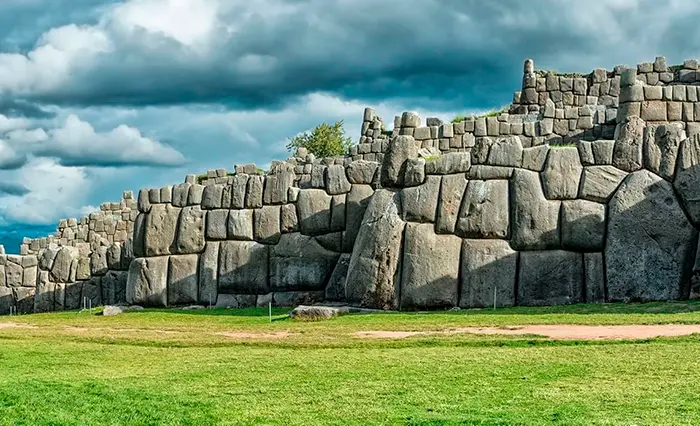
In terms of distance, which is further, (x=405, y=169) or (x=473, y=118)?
(x=473, y=118)

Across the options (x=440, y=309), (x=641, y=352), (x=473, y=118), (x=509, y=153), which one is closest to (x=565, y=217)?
(x=509, y=153)

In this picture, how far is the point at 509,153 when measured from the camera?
84.9 feet

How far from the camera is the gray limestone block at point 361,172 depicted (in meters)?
30.2

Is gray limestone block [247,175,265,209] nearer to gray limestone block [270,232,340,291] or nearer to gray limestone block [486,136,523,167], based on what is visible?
gray limestone block [270,232,340,291]

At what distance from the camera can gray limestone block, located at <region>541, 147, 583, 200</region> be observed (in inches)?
989

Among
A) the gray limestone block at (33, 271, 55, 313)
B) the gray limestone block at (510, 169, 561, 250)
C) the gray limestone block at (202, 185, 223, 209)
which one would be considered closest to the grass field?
the gray limestone block at (510, 169, 561, 250)

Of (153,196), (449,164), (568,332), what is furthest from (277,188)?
(568,332)

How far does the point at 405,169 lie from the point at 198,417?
15118 millimetres

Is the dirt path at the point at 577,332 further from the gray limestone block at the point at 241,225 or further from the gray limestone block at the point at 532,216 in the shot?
the gray limestone block at the point at 241,225

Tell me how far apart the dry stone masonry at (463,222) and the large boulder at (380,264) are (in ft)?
0.13

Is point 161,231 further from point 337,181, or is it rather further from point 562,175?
point 562,175

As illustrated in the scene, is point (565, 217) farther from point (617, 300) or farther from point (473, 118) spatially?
point (473, 118)

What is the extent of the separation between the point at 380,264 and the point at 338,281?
3.81m

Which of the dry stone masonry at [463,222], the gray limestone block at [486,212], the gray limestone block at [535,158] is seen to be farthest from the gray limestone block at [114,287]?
the gray limestone block at [535,158]
